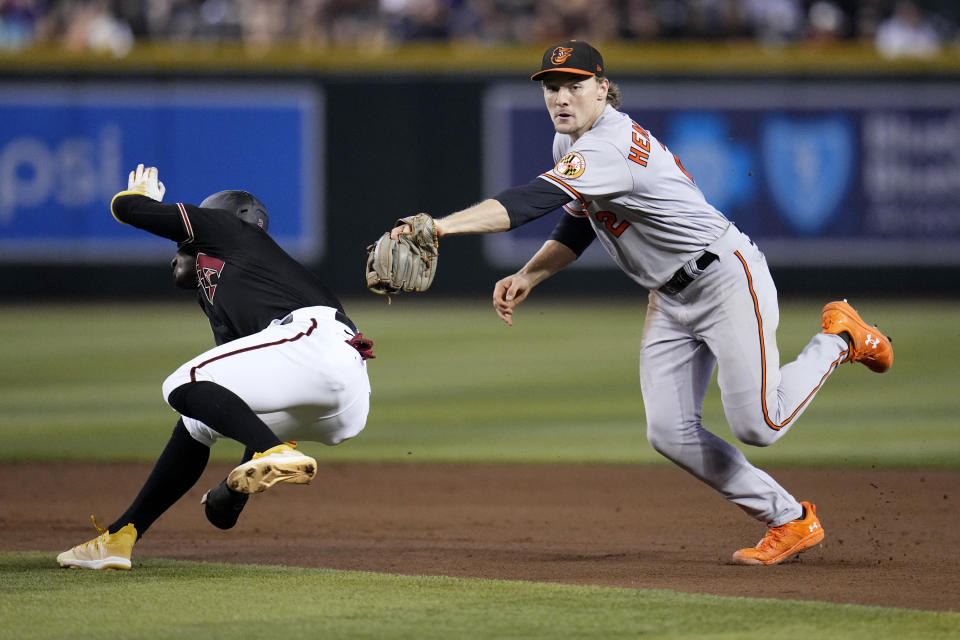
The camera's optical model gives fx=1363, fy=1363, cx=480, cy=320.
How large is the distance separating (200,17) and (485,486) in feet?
34.0

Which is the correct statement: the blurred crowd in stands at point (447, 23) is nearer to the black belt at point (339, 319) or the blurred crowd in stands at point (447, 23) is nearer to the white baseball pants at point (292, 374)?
the black belt at point (339, 319)

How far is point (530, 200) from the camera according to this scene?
4.42 m

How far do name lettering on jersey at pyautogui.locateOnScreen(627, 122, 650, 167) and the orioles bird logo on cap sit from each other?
0.35 metres

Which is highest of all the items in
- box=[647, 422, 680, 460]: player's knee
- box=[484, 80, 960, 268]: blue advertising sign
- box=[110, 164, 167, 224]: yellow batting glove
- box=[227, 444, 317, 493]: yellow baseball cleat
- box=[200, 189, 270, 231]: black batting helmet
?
box=[110, 164, 167, 224]: yellow batting glove

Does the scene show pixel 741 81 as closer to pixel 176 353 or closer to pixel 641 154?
pixel 176 353

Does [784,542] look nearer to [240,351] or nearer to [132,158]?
[240,351]

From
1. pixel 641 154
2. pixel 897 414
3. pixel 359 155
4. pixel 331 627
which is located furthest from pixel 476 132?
pixel 331 627

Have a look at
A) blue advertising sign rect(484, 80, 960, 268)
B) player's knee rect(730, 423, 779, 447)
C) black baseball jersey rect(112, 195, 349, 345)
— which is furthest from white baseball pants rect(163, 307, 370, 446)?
blue advertising sign rect(484, 80, 960, 268)

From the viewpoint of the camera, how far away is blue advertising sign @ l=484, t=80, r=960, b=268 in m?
16.3

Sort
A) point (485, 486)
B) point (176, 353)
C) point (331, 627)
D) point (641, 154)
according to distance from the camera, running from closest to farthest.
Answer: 1. point (331, 627)
2. point (641, 154)
3. point (485, 486)
4. point (176, 353)

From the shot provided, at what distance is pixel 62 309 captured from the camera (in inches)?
627

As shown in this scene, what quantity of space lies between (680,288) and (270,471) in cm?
170

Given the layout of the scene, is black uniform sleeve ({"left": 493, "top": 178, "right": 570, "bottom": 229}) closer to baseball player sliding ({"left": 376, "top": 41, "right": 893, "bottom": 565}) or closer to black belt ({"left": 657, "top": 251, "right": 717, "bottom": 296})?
baseball player sliding ({"left": 376, "top": 41, "right": 893, "bottom": 565})

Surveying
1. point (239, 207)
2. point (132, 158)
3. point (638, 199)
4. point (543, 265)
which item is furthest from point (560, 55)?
point (132, 158)
